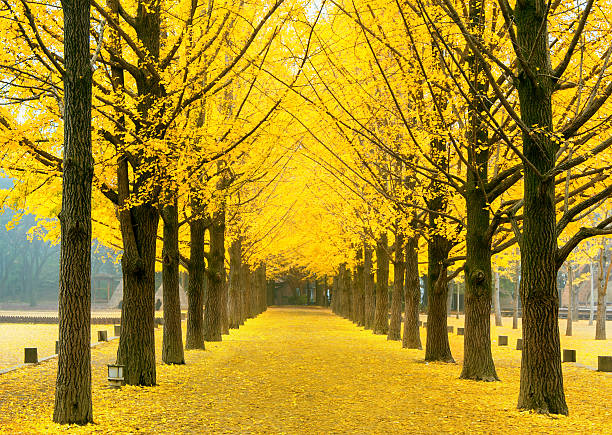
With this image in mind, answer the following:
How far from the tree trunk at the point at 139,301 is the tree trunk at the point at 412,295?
10.5 metres

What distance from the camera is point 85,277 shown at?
912 centimetres

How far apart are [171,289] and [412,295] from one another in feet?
29.6

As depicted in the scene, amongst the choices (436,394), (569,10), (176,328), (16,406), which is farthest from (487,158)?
(16,406)

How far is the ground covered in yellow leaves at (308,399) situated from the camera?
9.20 m

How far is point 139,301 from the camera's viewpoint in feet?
43.9

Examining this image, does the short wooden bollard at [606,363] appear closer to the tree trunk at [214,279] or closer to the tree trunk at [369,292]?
the tree trunk at [214,279]

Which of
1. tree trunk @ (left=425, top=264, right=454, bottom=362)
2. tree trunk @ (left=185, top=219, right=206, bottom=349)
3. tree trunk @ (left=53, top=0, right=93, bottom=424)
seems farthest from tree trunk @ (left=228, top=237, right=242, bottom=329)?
tree trunk @ (left=53, top=0, right=93, bottom=424)

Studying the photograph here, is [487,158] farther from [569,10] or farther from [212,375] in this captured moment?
[212,375]

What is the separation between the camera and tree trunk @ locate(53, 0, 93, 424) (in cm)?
895

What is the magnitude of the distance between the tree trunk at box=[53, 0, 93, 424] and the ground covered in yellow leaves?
0.60 m

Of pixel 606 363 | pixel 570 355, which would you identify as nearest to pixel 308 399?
pixel 606 363

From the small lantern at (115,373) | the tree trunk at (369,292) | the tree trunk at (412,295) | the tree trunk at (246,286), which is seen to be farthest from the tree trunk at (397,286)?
the tree trunk at (246,286)

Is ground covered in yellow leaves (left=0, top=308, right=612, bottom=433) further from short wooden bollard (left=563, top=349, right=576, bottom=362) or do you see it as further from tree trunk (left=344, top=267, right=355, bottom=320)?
tree trunk (left=344, top=267, right=355, bottom=320)

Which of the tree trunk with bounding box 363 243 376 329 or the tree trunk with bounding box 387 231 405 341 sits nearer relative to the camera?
the tree trunk with bounding box 387 231 405 341
